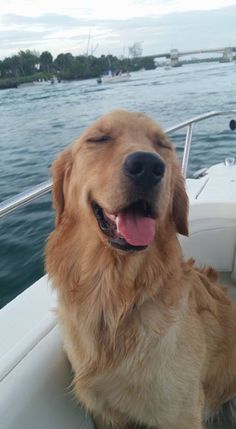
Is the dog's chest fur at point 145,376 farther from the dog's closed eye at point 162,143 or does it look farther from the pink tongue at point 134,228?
the dog's closed eye at point 162,143

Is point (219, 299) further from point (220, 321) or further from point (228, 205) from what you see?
point (228, 205)

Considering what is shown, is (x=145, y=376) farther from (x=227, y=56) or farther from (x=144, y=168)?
(x=227, y=56)

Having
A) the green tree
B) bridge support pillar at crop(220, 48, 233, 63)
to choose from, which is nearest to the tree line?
the green tree

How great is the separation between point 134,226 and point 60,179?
0.65m

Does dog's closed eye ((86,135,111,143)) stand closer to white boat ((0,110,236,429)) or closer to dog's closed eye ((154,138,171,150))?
dog's closed eye ((154,138,171,150))

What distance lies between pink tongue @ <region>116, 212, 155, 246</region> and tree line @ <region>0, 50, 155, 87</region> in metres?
86.6

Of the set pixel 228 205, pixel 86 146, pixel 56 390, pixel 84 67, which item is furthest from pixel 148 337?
pixel 84 67

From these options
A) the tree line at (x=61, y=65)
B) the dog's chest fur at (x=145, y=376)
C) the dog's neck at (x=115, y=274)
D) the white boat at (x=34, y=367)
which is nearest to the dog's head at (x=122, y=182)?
the dog's neck at (x=115, y=274)

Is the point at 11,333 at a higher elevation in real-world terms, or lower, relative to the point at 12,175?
higher

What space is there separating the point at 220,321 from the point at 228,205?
1134 millimetres

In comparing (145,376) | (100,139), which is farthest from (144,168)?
(145,376)

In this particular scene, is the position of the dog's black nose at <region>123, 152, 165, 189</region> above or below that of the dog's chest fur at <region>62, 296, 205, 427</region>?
above

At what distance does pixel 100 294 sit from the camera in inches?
87.4

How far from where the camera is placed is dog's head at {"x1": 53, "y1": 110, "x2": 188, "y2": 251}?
1.88 metres
